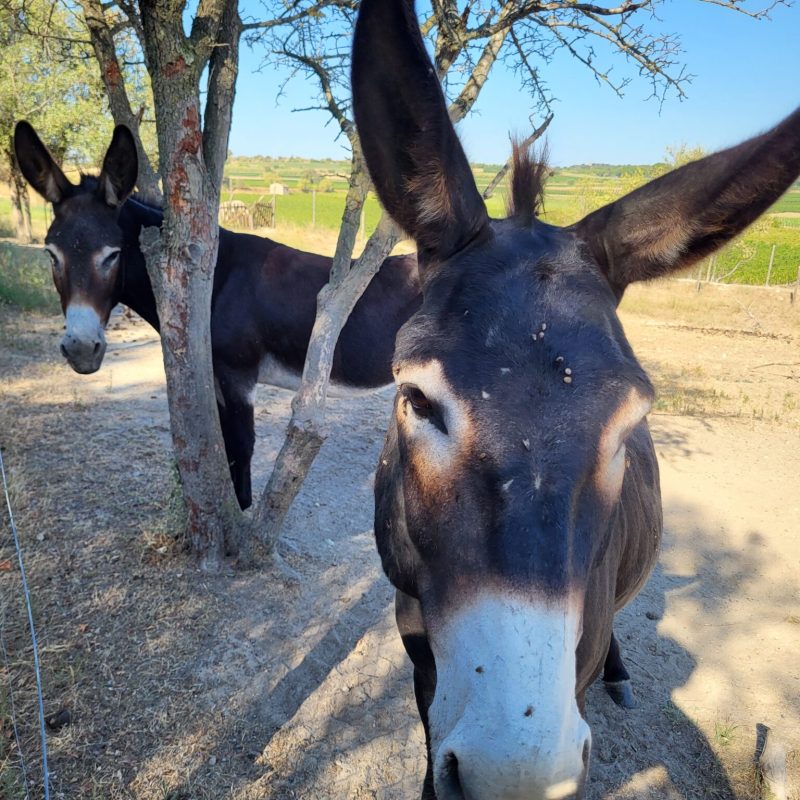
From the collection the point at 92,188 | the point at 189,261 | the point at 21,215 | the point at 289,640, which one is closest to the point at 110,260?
the point at 92,188

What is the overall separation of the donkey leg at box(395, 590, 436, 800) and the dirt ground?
94cm

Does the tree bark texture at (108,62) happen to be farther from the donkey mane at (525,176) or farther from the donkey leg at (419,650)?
the donkey leg at (419,650)

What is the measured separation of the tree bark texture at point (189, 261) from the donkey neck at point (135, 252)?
4.85 ft

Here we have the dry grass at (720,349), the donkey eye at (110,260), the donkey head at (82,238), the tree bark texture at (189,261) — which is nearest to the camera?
the tree bark texture at (189,261)

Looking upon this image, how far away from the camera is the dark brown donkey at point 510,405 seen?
3.89ft

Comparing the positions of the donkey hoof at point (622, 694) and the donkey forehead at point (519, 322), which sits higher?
the donkey forehead at point (519, 322)

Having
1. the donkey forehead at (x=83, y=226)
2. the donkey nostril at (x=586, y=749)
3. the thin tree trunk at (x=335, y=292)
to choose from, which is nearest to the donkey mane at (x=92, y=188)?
the donkey forehead at (x=83, y=226)

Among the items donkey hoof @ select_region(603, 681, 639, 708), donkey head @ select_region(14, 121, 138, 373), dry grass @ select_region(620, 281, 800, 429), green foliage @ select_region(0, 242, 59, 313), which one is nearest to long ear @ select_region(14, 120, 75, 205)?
donkey head @ select_region(14, 121, 138, 373)

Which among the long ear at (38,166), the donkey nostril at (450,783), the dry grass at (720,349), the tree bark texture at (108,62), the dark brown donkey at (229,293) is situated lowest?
the dry grass at (720,349)

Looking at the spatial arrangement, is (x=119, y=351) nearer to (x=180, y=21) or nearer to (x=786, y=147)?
(x=180, y=21)

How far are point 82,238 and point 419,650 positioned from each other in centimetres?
438

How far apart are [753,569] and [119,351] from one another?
10.1 metres

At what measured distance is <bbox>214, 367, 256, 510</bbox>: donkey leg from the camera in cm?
523

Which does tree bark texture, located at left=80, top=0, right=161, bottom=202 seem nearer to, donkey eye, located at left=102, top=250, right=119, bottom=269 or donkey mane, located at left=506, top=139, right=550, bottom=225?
donkey eye, located at left=102, top=250, right=119, bottom=269
